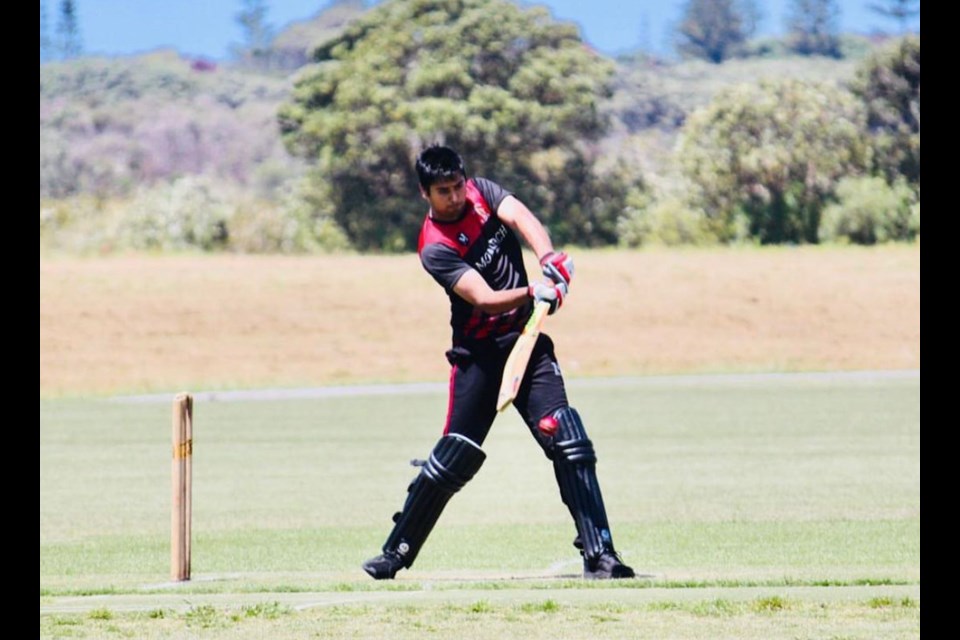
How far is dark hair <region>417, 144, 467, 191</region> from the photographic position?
9156mm

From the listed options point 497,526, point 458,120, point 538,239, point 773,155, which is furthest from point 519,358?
point 458,120

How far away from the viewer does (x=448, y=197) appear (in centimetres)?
923

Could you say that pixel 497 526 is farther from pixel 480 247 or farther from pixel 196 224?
pixel 196 224

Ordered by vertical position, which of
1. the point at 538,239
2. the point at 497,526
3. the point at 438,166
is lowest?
the point at 497,526

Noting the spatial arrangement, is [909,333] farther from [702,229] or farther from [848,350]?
[702,229]

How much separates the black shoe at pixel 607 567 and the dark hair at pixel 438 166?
2012 mm

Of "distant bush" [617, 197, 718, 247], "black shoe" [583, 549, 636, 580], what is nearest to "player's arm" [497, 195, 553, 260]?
"black shoe" [583, 549, 636, 580]

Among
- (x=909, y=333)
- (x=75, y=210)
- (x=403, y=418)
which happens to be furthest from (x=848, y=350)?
(x=75, y=210)

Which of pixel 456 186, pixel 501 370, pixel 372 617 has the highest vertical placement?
pixel 456 186

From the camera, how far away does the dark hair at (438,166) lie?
9.16 meters

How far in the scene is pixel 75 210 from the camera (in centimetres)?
8206

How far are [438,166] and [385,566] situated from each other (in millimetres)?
2145
